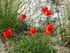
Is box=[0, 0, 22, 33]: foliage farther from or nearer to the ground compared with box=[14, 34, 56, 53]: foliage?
farther from the ground

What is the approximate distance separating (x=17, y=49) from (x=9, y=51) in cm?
56

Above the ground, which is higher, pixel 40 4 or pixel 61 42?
pixel 40 4

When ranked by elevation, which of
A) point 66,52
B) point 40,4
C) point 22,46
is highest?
point 40,4

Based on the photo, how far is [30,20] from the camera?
6004mm

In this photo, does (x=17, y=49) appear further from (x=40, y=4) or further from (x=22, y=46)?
(x=40, y=4)

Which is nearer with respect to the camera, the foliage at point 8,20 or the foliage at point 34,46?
the foliage at point 34,46

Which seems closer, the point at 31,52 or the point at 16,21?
Answer: the point at 31,52

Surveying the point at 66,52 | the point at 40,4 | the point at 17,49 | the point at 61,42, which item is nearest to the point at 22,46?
the point at 17,49

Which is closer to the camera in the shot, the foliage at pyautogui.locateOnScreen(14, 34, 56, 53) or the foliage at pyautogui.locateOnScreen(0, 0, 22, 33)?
the foliage at pyautogui.locateOnScreen(14, 34, 56, 53)

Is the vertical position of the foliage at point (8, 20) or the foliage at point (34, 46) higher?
the foliage at point (8, 20)

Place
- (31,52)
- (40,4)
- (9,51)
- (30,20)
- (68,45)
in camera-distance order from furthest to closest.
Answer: (40,4), (30,20), (68,45), (9,51), (31,52)

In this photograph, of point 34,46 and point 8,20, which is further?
point 8,20

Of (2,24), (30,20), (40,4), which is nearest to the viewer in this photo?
(2,24)

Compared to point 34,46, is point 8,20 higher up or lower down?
higher up
